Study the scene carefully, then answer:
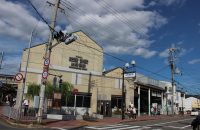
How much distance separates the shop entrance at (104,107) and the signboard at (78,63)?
17.8 feet

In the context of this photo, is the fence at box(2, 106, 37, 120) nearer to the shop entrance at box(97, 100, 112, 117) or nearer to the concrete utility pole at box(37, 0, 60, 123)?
the concrete utility pole at box(37, 0, 60, 123)

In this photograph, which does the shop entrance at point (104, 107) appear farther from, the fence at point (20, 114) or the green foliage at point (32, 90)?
the fence at point (20, 114)

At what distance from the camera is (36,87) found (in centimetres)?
3241

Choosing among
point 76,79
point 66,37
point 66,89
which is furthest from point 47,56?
point 76,79

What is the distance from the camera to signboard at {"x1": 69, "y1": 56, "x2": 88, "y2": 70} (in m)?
38.7

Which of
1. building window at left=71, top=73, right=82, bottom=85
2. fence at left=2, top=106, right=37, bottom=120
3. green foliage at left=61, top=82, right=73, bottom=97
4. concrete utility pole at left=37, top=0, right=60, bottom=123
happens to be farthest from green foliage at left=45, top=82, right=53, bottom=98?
concrete utility pole at left=37, top=0, right=60, bottom=123

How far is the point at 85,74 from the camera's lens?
39.7 meters

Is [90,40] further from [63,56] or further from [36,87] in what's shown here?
[36,87]

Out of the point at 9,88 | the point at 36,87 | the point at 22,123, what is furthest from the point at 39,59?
the point at 9,88

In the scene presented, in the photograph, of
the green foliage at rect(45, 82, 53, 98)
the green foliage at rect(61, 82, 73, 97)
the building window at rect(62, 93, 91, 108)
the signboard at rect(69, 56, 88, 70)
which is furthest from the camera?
the signboard at rect(69, 56, 88, 70)

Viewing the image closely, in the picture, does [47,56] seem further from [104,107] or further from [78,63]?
[78,63]

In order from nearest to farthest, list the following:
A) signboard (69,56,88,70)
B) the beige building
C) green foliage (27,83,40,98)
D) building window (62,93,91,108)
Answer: green foliage (27,83,40,98) → the beige building → building window (62,93,91,108) → signboard (69,56,88,70)

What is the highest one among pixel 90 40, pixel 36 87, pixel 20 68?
pixel 90 40

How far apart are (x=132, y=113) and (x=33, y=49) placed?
47.7ft
